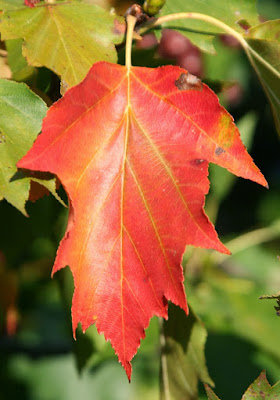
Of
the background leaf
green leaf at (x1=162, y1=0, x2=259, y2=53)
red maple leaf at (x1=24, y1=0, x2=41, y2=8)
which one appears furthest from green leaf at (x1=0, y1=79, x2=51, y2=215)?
green leaf at (x1=162, y1=0, x2=259, y2=53)

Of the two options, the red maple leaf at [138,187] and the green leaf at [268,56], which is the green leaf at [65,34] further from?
the green leaf at [268,56]

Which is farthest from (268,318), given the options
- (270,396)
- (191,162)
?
(191,162)

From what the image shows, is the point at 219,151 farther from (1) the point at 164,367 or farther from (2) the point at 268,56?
(1) the point at 164,367

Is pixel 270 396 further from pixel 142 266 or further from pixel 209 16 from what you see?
pixel 209 16

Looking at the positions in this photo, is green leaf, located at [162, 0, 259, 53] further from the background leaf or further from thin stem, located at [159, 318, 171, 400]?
thin stem, located at [159, 318, 171, 400]

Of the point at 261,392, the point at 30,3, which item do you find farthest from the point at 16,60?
the point at 261,392
